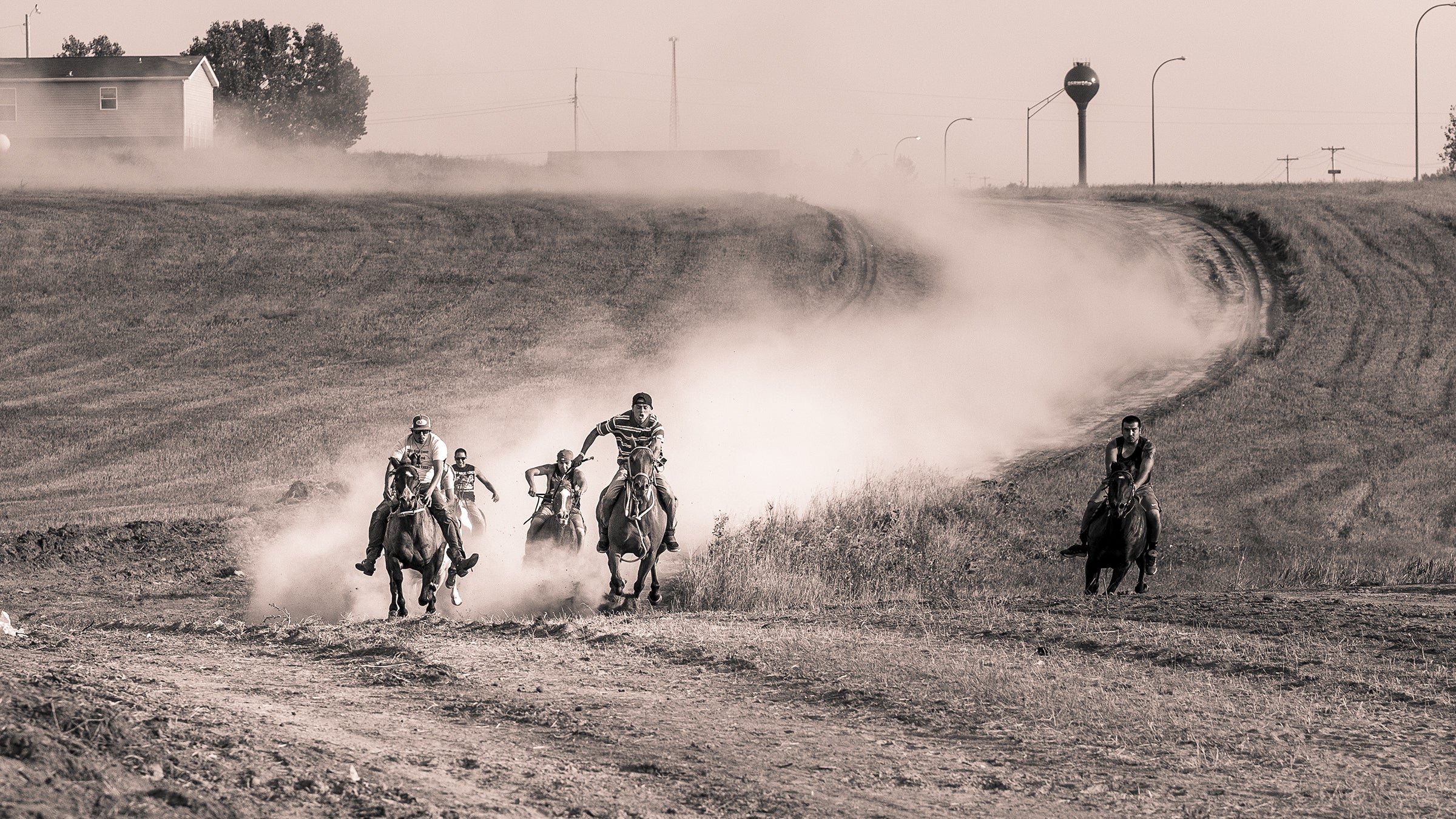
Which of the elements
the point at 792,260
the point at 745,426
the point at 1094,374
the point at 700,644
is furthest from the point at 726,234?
the point at 700,644

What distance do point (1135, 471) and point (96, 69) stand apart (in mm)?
81009

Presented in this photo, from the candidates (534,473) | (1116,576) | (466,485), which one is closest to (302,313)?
(466,485)

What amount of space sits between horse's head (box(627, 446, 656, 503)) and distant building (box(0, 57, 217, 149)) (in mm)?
75064

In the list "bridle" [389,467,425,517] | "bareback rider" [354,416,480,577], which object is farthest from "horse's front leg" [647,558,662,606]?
"bridle" [389,467,425,517]

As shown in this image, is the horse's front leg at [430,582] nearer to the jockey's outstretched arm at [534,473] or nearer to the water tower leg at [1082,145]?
the jockey's outstretched arm at [534,473]

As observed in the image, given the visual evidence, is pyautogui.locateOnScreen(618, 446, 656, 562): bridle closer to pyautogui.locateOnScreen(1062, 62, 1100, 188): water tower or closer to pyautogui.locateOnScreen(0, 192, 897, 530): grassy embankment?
pyautogui.locateOnScreen(0, 192, 897, 530): grassy embankment

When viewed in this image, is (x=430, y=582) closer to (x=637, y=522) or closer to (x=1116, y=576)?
(x=637, y=522)

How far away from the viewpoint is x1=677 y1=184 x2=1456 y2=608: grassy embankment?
802 inches

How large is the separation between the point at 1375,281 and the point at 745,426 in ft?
86.4

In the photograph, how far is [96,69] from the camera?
83938 millimetres

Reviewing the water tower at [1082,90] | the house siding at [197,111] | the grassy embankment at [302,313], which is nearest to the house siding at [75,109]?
the house siding at [197,111]

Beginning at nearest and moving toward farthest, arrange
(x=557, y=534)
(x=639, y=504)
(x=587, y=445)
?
(x=639, y=504), (x=587, y=445), (x=557, y=534)

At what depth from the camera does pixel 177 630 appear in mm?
15828

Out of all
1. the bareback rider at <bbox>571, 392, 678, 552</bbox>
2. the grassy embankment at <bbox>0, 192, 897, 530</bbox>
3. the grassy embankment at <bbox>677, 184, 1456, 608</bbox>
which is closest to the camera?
the bareback rider at <bbox>571, 392, 678, 552</bbox>
